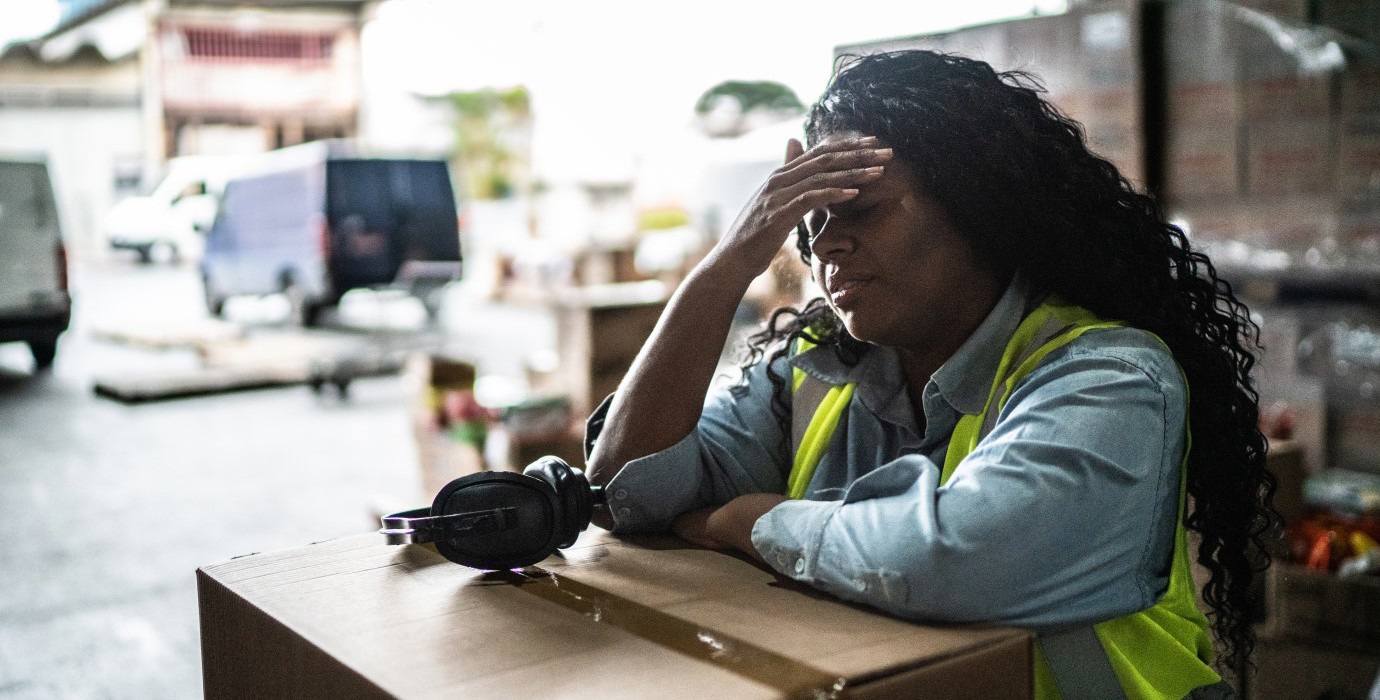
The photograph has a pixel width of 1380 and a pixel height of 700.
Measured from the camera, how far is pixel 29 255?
1023cm

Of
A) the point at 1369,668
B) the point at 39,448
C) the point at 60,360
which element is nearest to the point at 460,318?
the point at 60,360

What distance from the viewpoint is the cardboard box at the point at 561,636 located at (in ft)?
3.51

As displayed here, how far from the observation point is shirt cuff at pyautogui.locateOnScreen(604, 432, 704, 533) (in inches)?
65.5

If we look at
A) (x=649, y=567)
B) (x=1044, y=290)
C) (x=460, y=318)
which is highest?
(x=1044, y=290)

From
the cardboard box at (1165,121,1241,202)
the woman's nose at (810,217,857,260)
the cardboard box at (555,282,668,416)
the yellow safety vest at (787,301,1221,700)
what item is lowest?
the cardboard box at (555,282,668,416)

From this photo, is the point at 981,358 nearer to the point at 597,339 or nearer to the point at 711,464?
the point at 711,464

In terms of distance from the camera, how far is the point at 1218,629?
1.67 m

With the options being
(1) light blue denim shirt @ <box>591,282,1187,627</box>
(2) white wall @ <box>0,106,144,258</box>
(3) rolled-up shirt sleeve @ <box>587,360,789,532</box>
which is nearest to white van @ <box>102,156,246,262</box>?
(2) white wall @ <box>0,106,144,258</box>

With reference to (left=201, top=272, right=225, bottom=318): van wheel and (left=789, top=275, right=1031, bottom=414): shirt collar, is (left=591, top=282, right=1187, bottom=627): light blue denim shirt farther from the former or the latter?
(left=201, top=272, right=225, bottom=318): van wheel

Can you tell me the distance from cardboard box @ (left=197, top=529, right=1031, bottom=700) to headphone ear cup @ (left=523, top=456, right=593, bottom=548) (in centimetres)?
4

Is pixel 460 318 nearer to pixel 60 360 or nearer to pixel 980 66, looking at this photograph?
pixel 60 360

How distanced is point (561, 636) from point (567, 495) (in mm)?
351

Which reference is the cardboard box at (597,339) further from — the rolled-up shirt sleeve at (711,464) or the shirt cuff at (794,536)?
the shirt cuff at (794,536)

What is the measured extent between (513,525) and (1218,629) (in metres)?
0.98
